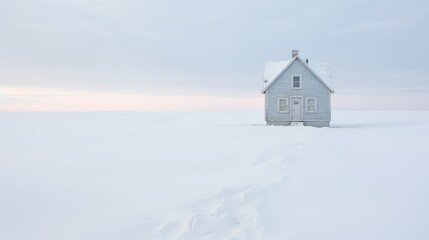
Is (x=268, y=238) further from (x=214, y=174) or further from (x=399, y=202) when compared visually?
(x=214, y=174)

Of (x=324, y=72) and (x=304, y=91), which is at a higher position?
(x=324, y=72)

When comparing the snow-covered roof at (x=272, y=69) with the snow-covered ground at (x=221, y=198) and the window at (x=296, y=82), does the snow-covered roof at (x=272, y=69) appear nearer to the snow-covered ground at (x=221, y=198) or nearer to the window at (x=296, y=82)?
the window at (x=296, y=82)

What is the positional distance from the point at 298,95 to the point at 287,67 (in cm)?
248

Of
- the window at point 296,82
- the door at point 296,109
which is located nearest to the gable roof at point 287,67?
the window at point 296,82

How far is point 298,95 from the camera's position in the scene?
29.5 m

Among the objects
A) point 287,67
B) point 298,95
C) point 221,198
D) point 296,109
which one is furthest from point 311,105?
point 221,198

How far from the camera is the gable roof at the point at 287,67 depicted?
29141mm

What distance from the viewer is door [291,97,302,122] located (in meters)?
29.6

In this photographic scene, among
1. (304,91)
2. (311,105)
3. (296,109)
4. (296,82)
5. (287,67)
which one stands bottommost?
(296,109)

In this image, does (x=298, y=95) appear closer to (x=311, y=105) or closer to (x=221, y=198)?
(x=311, y=105)

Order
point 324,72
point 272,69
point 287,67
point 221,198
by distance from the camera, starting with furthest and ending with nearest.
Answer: point 272,69 < point 324,72 < point 287,67 < point 221,198

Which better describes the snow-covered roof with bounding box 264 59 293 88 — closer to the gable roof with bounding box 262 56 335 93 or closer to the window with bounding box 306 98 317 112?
the gable roof with bounding box 262 56 335 93

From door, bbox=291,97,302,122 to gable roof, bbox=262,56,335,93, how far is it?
2349 mm

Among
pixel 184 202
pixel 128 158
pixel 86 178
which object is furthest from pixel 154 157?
pixel 184 202
